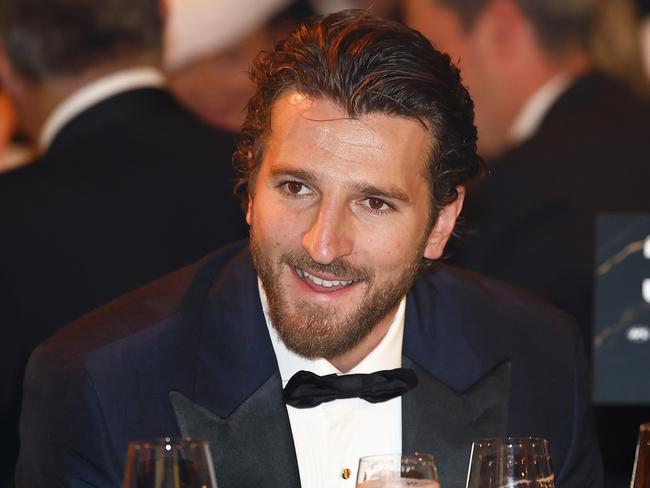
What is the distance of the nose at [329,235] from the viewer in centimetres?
233

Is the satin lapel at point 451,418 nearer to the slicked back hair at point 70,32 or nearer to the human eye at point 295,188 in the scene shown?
the human eye at point 295,188

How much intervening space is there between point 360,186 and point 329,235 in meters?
0.13

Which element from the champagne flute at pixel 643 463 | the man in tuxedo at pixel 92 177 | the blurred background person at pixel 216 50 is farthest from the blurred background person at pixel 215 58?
the champagne flute at pixel 643 463

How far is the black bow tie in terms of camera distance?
8.27 ft

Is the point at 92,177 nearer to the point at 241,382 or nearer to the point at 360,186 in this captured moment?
the point at 241,382

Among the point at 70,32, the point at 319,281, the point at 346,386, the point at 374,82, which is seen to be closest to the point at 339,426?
the point at 346,386

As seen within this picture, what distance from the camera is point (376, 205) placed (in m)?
2.46

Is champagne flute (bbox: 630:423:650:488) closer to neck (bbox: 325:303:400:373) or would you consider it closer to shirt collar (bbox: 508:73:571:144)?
neck (bbox: 325:303:400:373)

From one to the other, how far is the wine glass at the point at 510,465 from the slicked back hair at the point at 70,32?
226 centimetres

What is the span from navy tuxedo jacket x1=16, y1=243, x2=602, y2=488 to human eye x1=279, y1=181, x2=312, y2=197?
28cm

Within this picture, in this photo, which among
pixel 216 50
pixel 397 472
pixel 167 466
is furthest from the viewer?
pixel 216 50

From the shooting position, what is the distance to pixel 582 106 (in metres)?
4.81

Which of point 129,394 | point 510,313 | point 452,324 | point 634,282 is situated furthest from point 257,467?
point 634,282

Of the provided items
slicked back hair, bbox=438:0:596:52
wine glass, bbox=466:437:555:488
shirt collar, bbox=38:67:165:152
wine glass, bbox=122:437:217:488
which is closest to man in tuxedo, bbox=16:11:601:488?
wine glass, bbox=466:437:555:488
